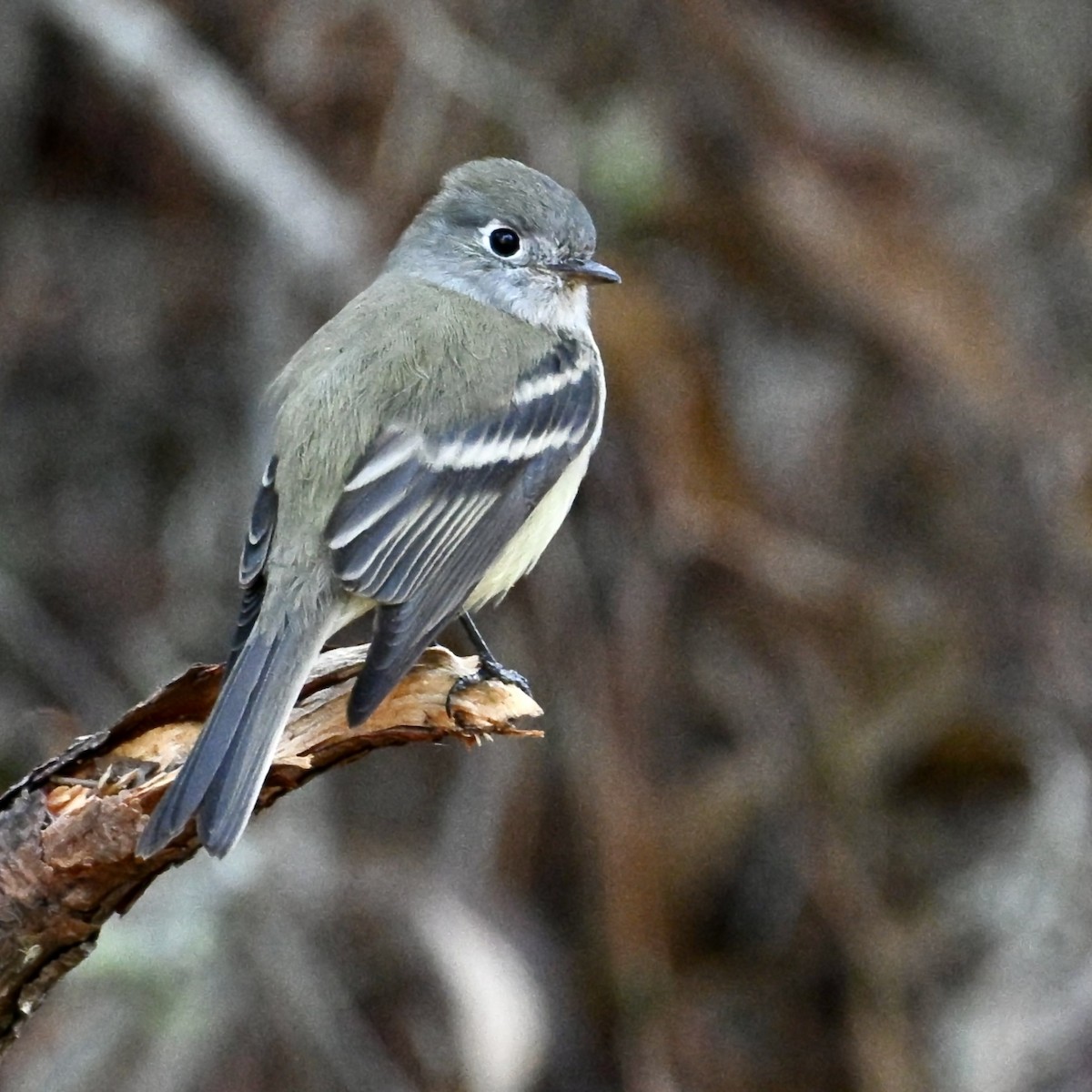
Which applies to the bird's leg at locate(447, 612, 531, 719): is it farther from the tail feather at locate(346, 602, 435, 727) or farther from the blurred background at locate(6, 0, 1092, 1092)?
the blurred background at locate(6, 0, 1092, 1092)

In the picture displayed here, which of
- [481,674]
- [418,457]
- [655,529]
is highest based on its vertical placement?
[418,457]

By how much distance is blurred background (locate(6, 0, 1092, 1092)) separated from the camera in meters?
5.08

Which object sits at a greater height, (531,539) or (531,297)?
(531,297)

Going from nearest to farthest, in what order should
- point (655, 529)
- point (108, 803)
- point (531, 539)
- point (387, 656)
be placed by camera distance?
point (108, 803), point (387, 656), point (531, 539), point (655, 529)

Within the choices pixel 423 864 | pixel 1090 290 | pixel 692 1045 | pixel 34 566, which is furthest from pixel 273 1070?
pixel 1090 290

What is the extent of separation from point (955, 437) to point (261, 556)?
321 centimetres

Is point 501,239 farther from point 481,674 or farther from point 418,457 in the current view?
point 481,674

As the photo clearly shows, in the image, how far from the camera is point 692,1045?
5.66 metres

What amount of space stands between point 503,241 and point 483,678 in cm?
128

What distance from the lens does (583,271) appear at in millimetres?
4148

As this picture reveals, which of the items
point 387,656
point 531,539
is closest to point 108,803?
point 387,656

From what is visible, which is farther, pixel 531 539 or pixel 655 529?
pixel 655 529

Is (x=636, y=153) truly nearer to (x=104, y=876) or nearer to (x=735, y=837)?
(x=735, y=837)

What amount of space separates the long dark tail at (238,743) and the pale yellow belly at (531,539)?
0.54 meters
